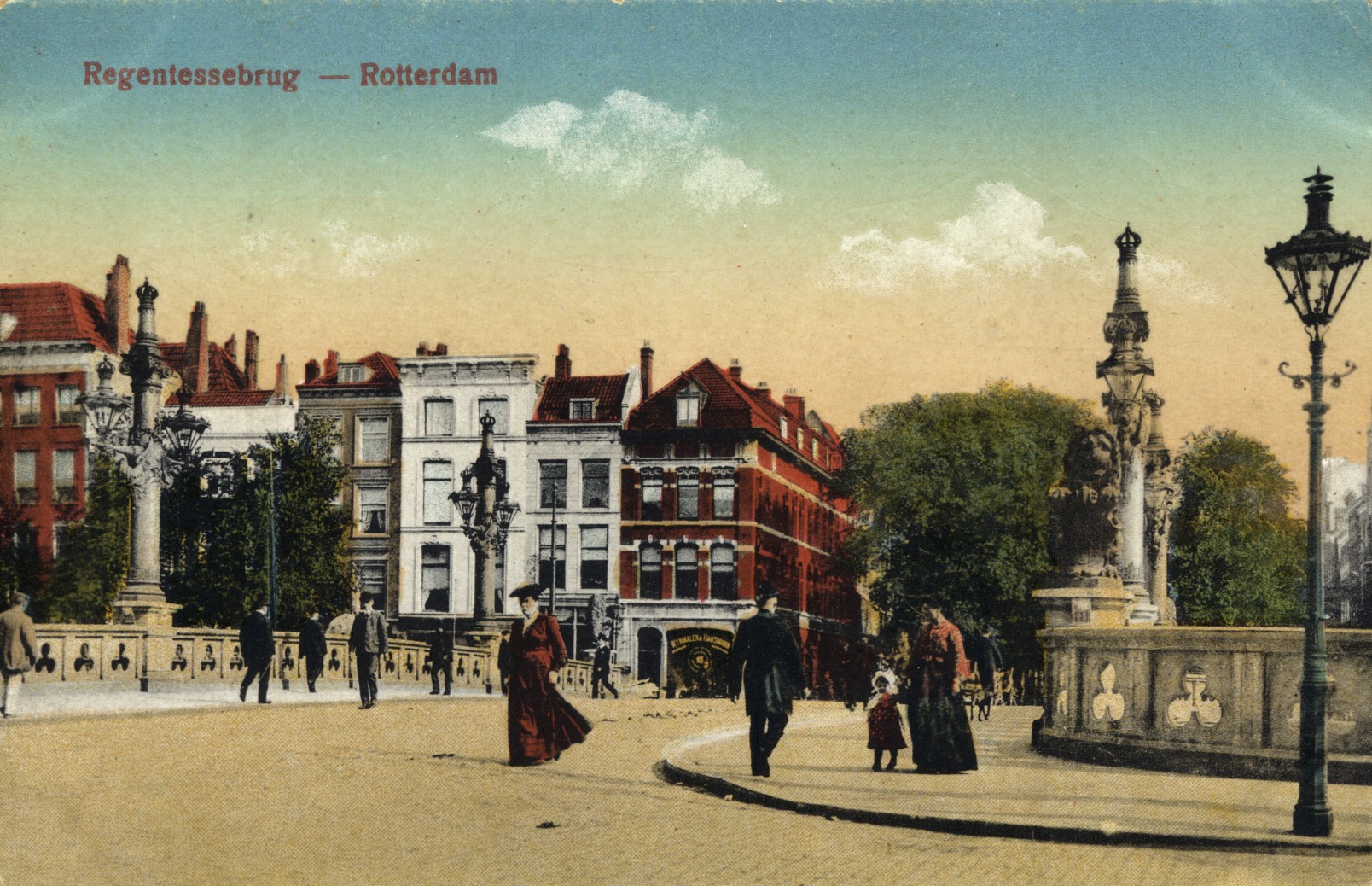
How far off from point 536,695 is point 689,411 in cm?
1393

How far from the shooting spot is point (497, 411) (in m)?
27.3

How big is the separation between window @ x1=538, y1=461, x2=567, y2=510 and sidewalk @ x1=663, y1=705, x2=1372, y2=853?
327 inches

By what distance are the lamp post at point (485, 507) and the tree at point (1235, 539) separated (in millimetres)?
10897

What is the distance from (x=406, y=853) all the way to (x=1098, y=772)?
750cm

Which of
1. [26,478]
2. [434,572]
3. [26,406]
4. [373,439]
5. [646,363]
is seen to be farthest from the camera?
[373,439]

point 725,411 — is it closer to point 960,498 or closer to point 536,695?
point 960,498

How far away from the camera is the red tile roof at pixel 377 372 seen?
68.6 feet

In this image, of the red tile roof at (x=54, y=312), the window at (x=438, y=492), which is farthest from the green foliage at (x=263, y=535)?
the red tile roof at (x=54, y=312)

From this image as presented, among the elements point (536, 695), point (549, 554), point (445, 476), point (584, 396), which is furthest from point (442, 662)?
point (536, 695)

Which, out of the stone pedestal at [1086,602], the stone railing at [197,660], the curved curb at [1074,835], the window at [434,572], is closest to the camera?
the curved curb at [1074,835]

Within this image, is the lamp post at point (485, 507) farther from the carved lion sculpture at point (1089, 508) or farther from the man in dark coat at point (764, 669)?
the man in dark coat at point (764, 669)

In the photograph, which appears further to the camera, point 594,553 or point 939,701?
point 594,553

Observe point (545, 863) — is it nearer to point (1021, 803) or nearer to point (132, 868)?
point (132, 868)

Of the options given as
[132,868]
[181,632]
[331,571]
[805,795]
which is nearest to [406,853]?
[132,868]
